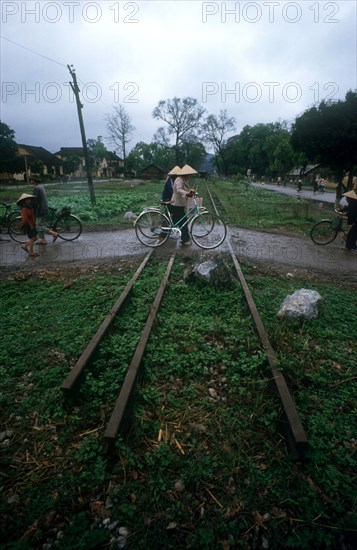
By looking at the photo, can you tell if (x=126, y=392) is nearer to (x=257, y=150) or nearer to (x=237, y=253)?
(x=237, y=253)

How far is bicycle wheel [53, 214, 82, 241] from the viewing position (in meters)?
9.88

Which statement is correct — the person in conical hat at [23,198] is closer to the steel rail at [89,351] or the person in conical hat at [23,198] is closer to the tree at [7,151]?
the steel rail at [89,351]

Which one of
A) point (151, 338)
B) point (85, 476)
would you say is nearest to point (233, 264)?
point (151, 338)

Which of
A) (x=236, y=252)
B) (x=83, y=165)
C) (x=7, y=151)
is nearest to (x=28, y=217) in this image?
(x=236, y=252)

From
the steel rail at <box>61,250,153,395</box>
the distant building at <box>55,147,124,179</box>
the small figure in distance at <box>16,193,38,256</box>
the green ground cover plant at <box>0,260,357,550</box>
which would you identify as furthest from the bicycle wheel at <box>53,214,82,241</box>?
the distant building at <box>55,147,124,179</box>

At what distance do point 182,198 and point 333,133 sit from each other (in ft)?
56.3

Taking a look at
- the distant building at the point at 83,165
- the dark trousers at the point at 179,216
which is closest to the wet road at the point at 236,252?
the dark trousers at the point at 179,216

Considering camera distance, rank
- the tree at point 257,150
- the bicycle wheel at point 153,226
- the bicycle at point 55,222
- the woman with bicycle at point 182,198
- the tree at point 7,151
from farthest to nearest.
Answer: the tree at point 257,150, the tree at point 7,151, the bicycle at point 55,222, the bicycle wheel at point 153,226, the woman with bicycle at point 182,198

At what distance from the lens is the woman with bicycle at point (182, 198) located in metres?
8.01

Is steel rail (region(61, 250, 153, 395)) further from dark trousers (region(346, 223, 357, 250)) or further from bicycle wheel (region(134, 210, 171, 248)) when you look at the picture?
dark trousers (region(346, 223, 357, 250))

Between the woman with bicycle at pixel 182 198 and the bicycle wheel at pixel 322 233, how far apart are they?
453 cm

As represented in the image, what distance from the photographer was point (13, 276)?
680 cm

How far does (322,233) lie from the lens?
1046 centimetres

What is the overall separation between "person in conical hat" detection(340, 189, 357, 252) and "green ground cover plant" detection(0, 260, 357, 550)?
532 cm
